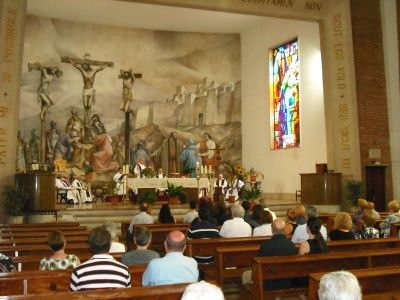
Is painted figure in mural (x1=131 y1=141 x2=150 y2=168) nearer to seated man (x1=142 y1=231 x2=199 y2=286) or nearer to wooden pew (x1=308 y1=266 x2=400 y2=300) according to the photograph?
seated man (x1=142 y1=231 x2=199 y2=286)

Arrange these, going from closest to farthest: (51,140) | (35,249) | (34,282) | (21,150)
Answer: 1. (34,282)
2. (35,249)
3. (21,150)
4. (51,140)

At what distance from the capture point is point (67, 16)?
1909 centimetres

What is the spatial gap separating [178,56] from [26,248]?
16.4m

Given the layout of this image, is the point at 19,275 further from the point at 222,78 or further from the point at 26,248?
the point at 222,78

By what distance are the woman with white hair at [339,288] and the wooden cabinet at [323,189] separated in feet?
37.4

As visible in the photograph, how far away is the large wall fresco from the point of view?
1845 cm

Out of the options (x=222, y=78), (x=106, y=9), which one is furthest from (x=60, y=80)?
(x=222, y=78)

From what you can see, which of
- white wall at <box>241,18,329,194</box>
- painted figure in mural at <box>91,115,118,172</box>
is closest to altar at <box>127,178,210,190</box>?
painted figure in mural at <box>91,115,118,172</box>

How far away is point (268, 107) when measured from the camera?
1992 cm

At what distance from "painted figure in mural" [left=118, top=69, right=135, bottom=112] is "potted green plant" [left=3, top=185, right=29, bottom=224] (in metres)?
9.23

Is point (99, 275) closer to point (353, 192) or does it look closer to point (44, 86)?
point (353, 192)

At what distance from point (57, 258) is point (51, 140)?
14838 mm

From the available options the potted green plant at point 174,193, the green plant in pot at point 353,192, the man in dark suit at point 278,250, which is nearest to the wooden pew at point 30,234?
the man in dark suit at point 278,250

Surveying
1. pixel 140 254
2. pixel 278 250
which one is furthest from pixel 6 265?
pixel 278 250
